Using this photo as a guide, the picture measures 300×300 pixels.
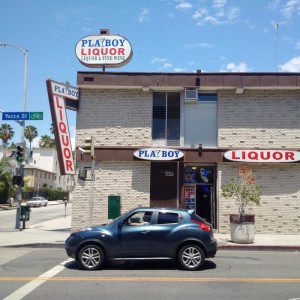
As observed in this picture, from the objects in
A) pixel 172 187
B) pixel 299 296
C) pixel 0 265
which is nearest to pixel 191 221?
pixel 299 296

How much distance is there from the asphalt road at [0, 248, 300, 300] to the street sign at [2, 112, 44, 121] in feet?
30.6

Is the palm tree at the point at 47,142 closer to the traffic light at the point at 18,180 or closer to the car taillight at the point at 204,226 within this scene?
the traffic light at the point at 18,180

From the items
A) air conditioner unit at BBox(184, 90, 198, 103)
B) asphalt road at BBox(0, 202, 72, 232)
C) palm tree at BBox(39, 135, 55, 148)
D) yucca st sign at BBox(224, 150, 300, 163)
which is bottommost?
asphalt road at BBox(0, 202, 72, 232)

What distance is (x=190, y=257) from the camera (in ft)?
33.2

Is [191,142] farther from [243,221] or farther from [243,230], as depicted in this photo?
[243,230]

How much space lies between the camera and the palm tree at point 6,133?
8422cm

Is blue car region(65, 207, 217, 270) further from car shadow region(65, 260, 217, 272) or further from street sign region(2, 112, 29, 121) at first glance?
street sign region(2, 112, 29, 121)

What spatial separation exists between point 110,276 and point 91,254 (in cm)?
96

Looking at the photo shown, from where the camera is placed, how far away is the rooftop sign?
19750 mm

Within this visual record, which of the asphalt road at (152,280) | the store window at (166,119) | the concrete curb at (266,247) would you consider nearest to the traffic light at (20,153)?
the store window at (166,119)

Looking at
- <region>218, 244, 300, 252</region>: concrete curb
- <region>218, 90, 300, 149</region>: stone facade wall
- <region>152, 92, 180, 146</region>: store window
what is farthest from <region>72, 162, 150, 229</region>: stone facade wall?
<region>218, 244, 300, 252</region>: concrete curb

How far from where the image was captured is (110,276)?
30.8 ft

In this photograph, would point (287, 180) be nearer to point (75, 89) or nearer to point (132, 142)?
point (132, 142)

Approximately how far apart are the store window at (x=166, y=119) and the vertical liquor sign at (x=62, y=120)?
370cm
